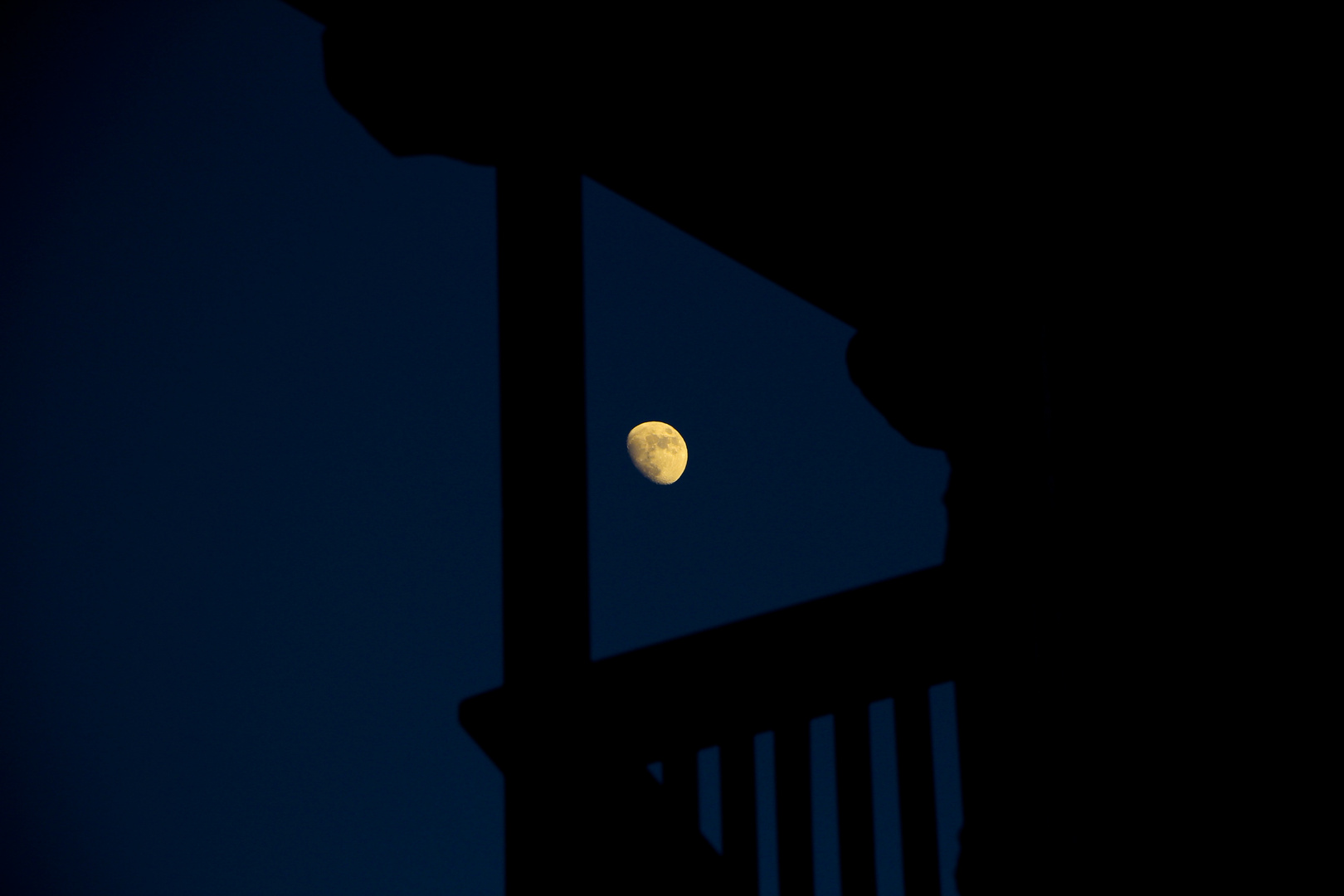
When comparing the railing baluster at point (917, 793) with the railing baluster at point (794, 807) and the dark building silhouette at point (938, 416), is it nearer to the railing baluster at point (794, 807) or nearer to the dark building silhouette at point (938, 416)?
the dark building silhouette at point (938, 416)

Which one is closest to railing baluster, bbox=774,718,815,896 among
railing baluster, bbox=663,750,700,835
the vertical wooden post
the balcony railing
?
the balcony railing

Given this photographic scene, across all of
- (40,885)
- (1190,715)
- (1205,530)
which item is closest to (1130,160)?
(1205,530)

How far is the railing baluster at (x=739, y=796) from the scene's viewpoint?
1517mm

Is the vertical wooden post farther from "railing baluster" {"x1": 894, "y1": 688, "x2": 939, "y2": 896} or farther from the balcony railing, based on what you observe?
"railing baluster" {"x1": 894, "y1": 688, "x2": 939, "y2": 896}

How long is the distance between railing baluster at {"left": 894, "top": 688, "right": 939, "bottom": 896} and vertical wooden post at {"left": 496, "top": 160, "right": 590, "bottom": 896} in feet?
1.58

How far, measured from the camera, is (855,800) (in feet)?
5.02

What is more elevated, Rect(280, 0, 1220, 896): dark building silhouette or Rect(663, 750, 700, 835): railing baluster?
Rect(280, 0, 1220, 896): dark building silhouette

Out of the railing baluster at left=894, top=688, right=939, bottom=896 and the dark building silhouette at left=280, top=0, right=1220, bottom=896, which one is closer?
the dark building silhouette at left=280, top=0, right=1220, bottom=896

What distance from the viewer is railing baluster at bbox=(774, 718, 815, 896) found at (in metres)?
1.52

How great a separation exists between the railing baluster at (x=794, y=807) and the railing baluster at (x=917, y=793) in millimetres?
142

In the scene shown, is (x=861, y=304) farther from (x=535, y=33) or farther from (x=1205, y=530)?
(x=1205, y=530)

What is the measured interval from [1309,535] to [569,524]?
3.37ft

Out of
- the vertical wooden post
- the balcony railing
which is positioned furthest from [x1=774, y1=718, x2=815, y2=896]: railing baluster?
the vertical wooden post

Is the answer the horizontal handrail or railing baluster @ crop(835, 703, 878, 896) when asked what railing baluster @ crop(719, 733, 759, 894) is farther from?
railing baluster @ crop(835, 703, 878, 896)
